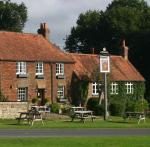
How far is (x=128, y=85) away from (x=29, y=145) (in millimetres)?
53606

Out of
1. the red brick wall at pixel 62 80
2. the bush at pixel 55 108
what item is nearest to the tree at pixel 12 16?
the red brick wall at pixel 62 80

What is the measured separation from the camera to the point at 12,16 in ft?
319

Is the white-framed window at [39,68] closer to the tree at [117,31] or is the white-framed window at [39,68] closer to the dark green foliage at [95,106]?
the dark green foliage at [95,106]

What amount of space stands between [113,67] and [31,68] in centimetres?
1507

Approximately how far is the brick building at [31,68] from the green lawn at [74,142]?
3784 centimetres

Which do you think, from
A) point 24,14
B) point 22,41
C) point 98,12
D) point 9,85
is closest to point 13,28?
point 24,14

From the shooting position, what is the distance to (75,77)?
7356 cm

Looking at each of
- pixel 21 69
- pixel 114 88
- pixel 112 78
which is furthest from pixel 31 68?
pixel 114 88

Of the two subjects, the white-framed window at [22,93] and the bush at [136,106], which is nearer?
the white-framed window at [22,93]

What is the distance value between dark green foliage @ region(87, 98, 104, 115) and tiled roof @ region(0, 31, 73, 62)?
5664mm

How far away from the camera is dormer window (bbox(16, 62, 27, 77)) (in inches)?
Answer: 2645

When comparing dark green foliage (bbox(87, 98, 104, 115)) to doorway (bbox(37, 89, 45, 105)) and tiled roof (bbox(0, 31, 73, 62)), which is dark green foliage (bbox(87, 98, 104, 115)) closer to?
tiled roof (bbox(0, 31, 73, 62))

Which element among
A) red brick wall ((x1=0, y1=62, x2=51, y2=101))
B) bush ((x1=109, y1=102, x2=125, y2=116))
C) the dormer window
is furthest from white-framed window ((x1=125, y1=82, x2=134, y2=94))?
the dormer window

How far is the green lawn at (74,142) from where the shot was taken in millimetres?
25200
